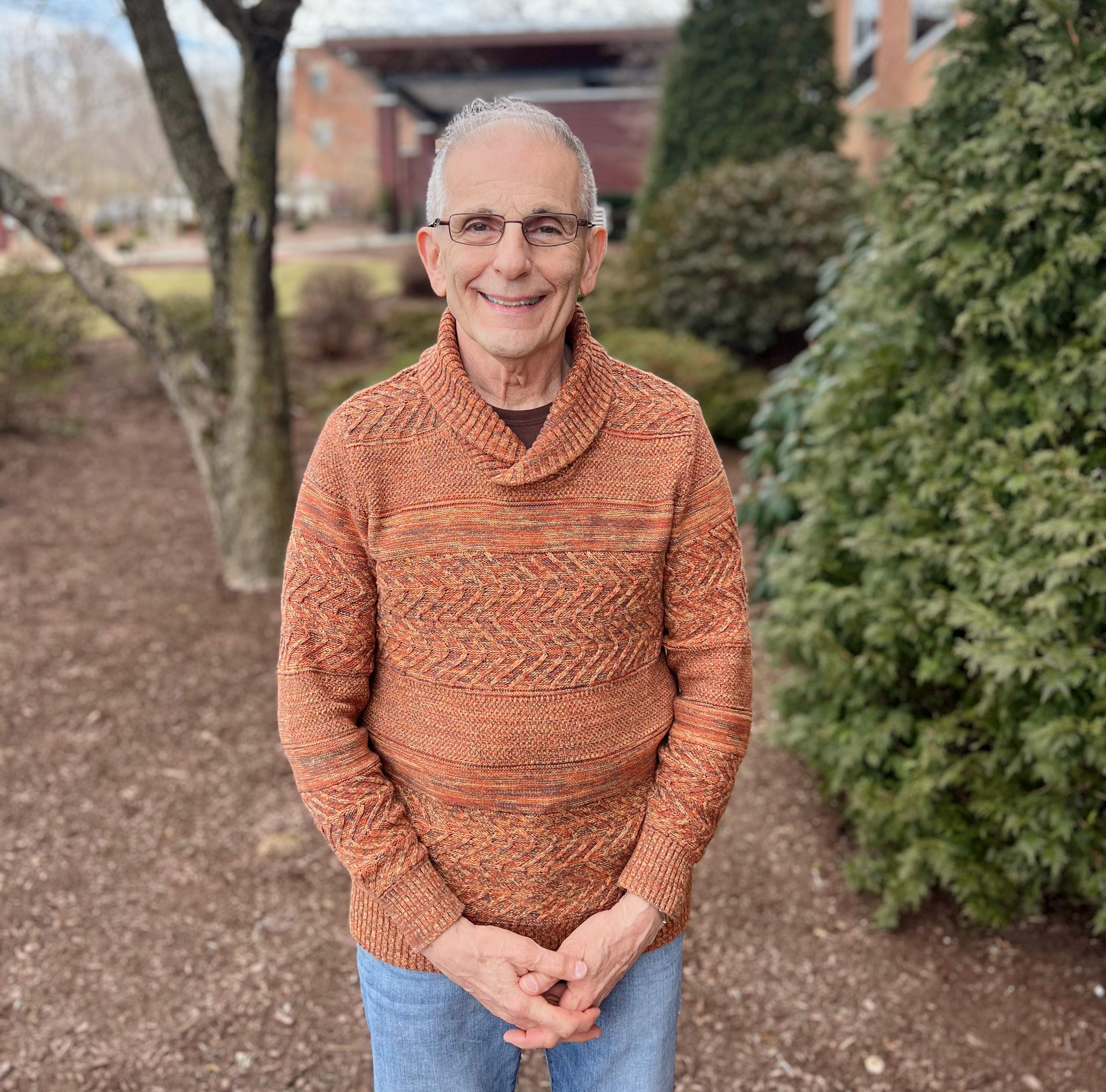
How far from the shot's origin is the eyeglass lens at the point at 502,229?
1.52 metres

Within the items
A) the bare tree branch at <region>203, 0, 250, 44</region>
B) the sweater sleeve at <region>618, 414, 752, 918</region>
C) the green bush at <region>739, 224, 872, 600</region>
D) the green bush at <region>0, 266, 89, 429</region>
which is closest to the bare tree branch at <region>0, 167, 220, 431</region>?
the bare tree branch at <region>203, 0, 250, 44</region>

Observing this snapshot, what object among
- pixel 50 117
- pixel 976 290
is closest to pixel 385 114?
pixel 50 117

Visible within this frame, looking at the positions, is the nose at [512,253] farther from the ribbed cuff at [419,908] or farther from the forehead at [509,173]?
the ribbed cuff at [419,908]

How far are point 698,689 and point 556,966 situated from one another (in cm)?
47

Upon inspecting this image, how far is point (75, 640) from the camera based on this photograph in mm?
5098

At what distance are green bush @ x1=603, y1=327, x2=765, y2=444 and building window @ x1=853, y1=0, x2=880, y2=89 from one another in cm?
747

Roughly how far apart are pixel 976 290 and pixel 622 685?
177cm

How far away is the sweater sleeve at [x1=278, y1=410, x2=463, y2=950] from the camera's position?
1.55 m

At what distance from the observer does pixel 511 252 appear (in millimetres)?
1497

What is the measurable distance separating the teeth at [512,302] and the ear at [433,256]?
0.09m

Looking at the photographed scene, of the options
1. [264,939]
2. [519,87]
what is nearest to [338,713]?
[264,939]

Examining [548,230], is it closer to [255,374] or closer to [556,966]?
[556,966]

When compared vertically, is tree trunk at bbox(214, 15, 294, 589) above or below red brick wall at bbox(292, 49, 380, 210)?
above

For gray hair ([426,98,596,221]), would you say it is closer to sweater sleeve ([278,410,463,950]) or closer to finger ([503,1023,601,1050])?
sweater sleeve ([278,410,463,950])
